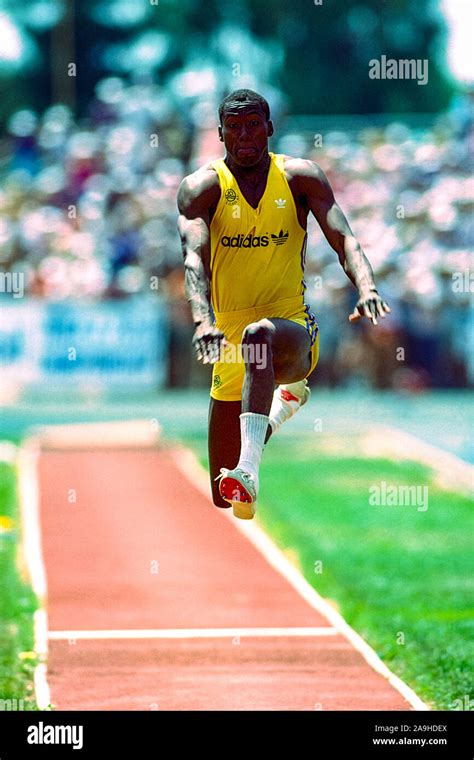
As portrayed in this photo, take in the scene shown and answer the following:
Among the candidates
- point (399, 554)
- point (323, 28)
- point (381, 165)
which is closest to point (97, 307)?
point (381, 165)

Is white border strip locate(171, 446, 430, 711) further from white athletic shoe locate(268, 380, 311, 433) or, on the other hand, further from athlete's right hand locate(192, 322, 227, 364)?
athlete's right hand locate(192, 322, 227, 364)

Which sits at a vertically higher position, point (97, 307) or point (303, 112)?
point (303, 112)

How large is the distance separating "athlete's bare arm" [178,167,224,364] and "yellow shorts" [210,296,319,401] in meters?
0.51

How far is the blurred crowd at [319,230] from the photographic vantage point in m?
24.8

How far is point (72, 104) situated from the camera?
3120 centimetres

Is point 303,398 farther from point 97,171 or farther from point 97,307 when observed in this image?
Answer: point 97,171

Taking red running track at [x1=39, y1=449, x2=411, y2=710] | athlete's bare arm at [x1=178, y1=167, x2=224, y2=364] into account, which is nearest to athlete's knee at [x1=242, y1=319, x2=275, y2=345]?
athlete's bare arm at [x1=178, y1=167, x2=224, y2=364]

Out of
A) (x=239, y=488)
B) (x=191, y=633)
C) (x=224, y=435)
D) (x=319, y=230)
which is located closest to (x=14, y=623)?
(x=191, y=633)

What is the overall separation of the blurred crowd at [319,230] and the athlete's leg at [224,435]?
53.6 ft

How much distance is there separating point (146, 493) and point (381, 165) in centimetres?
970

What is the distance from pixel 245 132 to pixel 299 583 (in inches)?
326

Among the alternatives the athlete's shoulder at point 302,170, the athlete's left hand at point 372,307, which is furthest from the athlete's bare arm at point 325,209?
the athlete's left hand at point 372,307

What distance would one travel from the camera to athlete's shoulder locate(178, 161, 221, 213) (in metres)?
6.50

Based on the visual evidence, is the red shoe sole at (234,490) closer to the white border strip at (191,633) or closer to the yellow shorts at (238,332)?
the yellow shorts at (238,332)
